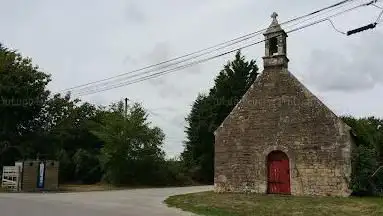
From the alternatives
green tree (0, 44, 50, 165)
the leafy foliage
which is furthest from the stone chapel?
green tree (0, 44, 50, 165)

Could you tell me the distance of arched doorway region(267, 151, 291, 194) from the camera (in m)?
24.6

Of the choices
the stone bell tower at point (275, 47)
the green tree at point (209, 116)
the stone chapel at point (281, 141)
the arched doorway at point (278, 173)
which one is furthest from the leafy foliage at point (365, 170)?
the green tree at point (209, 116)

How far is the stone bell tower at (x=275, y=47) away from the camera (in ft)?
84.6

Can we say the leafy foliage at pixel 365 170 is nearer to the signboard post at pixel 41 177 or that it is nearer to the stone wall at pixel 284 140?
the stone wall at pixel 284 140

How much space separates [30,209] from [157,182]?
889 inches

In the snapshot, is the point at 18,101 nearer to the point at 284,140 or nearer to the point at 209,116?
the point at 209,116

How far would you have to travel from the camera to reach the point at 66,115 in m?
41.5

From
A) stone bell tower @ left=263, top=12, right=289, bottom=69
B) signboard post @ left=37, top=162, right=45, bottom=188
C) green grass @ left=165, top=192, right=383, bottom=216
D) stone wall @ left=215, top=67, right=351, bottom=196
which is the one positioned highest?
stone bell tower @ left=263, top=12, right=289, bottom=69

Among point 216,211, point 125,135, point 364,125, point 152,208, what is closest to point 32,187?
point 125,135

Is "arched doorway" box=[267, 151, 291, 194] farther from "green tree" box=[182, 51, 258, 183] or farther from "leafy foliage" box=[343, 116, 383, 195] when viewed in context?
"green tree" box=[182, 51, 258, 183]

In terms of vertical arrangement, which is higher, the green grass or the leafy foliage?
the leafy foliage

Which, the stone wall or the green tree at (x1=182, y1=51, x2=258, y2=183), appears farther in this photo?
the green tree at (x1=182, y1=51, x2=258, y2=183)

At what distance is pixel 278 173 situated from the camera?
24.8 metres

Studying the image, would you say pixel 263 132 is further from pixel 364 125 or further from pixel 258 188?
pixel 364 125
